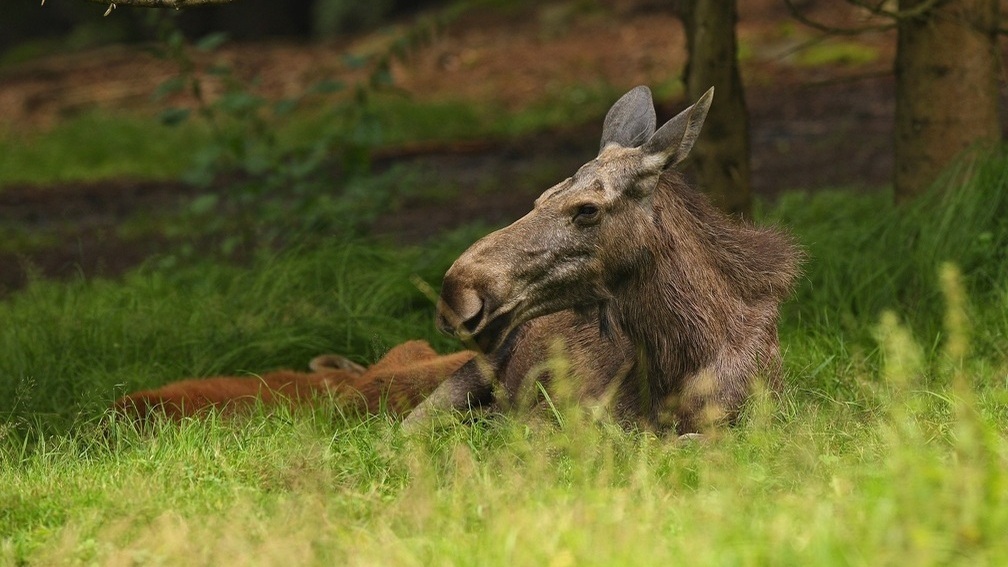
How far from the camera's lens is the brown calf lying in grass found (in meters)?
5.09

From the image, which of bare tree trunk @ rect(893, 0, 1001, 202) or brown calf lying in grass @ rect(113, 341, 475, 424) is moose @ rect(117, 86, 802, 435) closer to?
brown calf lying in grass @ rect(113, 341, 475, 424)

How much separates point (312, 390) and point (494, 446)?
1.03 m

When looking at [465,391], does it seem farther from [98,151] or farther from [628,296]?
[98,151]

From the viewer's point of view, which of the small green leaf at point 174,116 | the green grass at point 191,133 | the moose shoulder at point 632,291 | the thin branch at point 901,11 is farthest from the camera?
the green grass at point 191,133

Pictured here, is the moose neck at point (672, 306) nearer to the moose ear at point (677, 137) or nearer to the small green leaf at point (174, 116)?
the moose ear at point (677, 137)

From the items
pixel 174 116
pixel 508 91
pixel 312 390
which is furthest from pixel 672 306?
pixel 508 91

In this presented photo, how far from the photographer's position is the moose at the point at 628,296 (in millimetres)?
4742

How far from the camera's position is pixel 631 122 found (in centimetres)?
523

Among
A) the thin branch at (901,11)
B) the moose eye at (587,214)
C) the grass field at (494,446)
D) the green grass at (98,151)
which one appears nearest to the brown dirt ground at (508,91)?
the green grass at (98,151)

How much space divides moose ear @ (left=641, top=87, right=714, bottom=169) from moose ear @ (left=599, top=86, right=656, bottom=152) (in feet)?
0.85

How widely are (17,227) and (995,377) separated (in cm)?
790

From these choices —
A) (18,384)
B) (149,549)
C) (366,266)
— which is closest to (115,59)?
(366,266)

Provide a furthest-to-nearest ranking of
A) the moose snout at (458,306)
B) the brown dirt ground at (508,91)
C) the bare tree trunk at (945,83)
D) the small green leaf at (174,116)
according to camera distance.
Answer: the brown dirt ground at (508,91)
the small green leaf at (174,116)
the bare tree trunk at (945,83)
the moose snout at (458,306)

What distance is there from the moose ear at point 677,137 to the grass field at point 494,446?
89 cm
